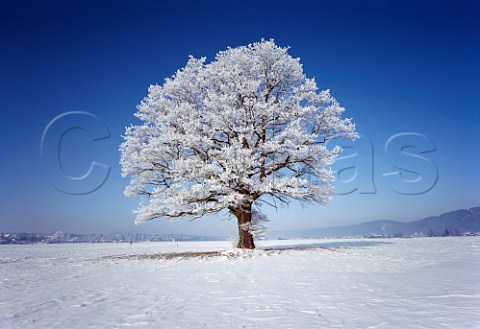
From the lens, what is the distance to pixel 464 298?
6.18 metres

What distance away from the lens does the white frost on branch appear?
17391 millimetres

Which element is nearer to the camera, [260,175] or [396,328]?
[396,328]

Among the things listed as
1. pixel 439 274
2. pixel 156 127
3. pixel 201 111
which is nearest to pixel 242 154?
pixel 201 111

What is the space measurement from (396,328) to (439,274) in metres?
6.04

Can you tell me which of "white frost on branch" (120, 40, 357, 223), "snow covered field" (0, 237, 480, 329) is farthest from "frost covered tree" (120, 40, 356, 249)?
"snow covered field" (0, 237, 480, 329)

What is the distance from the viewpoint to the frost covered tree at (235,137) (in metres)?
17.4

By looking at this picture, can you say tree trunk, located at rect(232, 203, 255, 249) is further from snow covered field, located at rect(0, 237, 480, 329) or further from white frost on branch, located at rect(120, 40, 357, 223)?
snow covered field, located at rect(0, 237, 480, 329)

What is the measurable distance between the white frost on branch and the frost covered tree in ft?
0.19

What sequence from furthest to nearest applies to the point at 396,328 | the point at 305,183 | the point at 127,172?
the point at 127,172
the point at 305,183
the point at 396,328

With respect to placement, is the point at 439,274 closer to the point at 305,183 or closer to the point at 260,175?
the point at 305,183

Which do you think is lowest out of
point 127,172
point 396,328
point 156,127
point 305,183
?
point 396,328

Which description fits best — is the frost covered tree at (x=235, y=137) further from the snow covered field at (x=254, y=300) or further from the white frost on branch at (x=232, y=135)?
the snow covered field at (x=254, y=300)

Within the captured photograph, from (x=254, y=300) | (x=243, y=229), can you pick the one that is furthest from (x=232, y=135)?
(x=254, y=300)

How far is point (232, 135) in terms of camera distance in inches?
752
